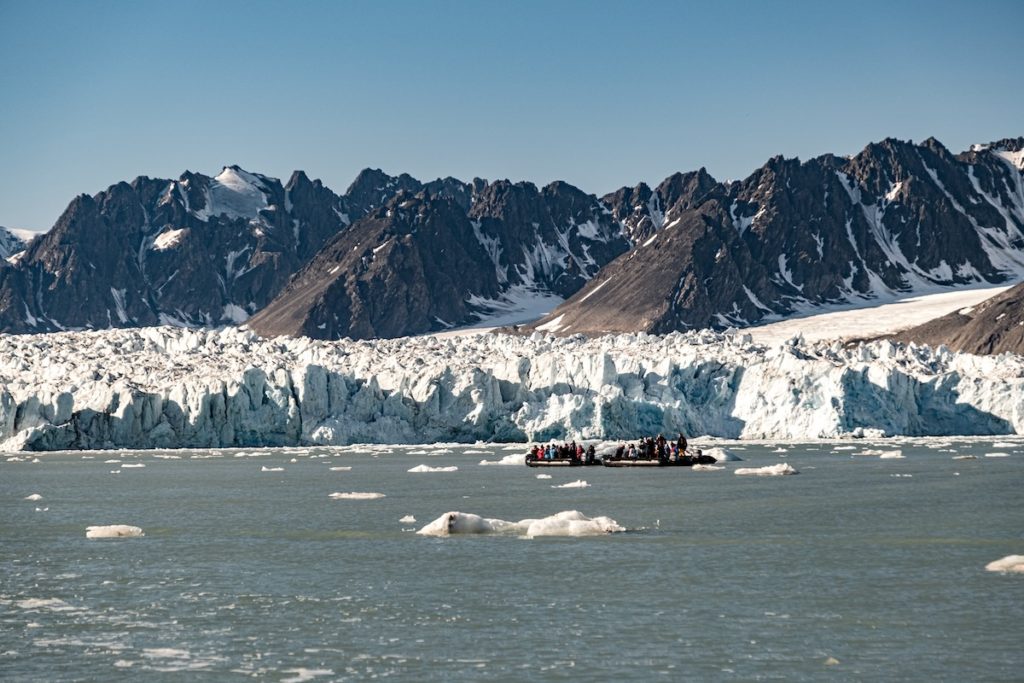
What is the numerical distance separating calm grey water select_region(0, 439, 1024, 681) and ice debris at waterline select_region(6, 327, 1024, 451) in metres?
34.5

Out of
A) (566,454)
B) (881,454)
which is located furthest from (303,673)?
(881,454)


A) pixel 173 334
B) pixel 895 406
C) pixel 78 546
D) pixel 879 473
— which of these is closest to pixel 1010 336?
pixel 895 406

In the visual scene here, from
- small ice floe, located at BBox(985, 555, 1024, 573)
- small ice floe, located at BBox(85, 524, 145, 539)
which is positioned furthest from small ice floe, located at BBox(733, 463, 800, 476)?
small ice floe, located at BBox(85, 524, 145, 539)

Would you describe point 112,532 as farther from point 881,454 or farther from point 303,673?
point 881,454

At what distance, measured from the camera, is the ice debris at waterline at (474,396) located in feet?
294

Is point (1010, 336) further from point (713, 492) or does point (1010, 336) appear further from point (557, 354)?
point (713, 492)

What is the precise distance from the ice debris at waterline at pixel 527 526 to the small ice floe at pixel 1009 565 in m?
11.3

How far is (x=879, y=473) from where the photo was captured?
66.3m

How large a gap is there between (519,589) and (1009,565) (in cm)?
1134

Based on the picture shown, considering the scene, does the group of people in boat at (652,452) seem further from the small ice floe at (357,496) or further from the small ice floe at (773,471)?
the small ice floe at (357,496)

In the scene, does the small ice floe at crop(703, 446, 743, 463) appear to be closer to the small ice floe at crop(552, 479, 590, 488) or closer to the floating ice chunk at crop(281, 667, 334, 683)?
the small ice floe at crop(552, 479, 590, 488)

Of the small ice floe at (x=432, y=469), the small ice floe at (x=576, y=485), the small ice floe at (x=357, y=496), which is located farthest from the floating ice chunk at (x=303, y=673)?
the small ice floe at (x=432, y=469)

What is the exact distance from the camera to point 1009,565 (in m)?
30.9

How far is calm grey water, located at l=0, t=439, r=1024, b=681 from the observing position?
22.1 metres
